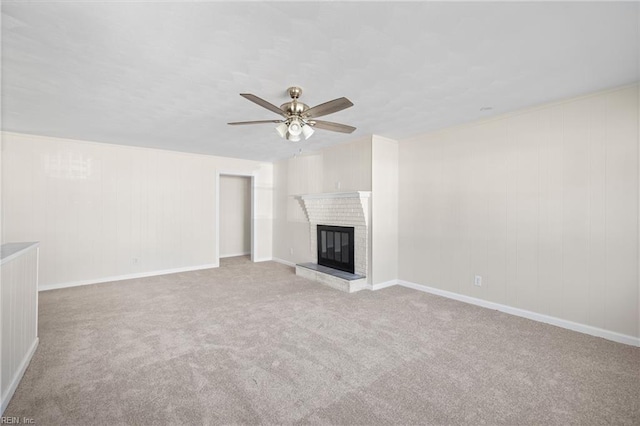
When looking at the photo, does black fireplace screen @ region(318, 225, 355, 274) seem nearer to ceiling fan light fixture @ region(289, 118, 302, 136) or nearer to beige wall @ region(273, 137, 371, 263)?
beige wall @ region(273, 137, 371, 263)

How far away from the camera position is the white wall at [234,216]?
24.7 ft

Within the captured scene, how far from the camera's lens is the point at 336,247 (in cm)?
508

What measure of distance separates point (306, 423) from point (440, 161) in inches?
146

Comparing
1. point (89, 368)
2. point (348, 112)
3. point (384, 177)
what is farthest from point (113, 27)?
point (384, 177)

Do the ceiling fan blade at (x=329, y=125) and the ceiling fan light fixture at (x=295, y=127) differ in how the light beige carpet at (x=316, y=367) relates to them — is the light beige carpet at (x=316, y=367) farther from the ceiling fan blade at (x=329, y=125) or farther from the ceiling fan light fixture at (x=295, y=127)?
the ceiling fan blade at (x=329, y=125)

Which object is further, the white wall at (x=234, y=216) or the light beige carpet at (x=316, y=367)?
the white wall at (x=234, y=216)

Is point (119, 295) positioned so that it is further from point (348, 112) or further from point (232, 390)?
point (348, 112)

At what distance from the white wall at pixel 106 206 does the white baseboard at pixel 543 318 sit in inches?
183

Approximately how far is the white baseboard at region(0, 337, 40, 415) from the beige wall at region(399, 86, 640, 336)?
446cm

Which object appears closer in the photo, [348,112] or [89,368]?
[89,368]

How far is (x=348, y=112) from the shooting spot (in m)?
3.34

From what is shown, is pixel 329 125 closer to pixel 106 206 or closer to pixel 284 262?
pixel 284 262

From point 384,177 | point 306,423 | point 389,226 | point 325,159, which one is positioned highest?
point 325,159

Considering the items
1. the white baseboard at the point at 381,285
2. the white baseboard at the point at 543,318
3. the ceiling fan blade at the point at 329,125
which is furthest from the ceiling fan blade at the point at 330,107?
the white baseboard at the point at 543,318
